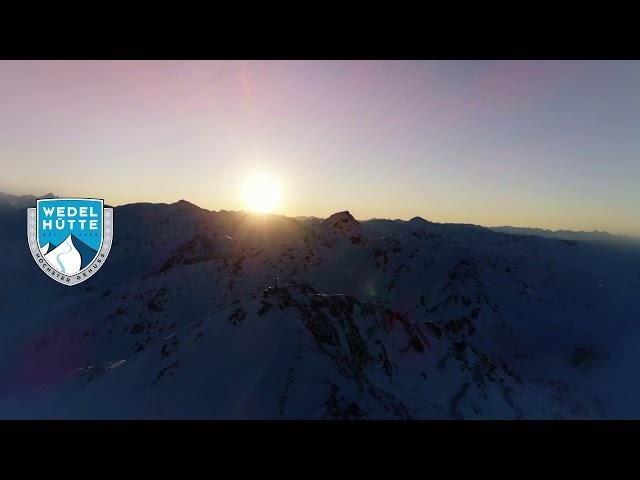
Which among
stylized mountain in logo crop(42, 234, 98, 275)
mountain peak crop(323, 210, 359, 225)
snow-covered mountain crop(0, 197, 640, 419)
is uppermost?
mountain peak crop(323, 210, 359, 225)

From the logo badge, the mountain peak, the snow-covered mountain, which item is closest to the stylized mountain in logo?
the logo badge

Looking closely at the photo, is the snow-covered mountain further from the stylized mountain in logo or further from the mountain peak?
the stylized mountain in logo

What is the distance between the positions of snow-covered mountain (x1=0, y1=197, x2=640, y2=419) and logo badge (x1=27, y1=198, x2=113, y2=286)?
8.59 m

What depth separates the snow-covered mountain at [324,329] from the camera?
1948 centimetres

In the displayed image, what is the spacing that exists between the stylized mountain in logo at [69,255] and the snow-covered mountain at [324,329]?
8621mm

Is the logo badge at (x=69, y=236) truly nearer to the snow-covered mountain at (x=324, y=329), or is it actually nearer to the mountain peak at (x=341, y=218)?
the snow-covered mountain at (x=324, y=329)

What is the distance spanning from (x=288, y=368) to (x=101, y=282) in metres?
89.0

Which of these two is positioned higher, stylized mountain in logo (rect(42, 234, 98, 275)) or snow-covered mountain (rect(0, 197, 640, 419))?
stylized mountain in logo (rect(42, 234, 98, 275))

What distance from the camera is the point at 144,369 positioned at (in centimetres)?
2175

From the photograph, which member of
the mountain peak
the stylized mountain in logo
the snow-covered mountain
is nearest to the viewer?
the stylized mountain in logo

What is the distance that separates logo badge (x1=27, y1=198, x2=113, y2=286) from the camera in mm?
11219
